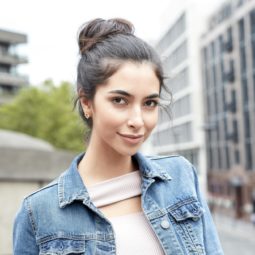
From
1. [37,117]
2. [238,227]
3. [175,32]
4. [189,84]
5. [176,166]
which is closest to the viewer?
[176,166]

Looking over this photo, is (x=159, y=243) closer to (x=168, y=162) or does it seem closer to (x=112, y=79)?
(x=168, y=162)

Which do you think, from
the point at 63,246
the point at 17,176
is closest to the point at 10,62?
the point at 17,176

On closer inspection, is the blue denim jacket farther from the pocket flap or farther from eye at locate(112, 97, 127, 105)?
eye at locate(112, 97, 127, 105)

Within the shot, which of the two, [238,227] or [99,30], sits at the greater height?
[238,227]

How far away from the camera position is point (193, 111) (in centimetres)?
6081

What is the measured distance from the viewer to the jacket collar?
1931 millimetres

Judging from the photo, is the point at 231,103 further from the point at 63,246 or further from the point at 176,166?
the point at 63,246

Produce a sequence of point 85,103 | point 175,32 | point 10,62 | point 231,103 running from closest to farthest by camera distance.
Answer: point 85,103
point 231,103
point 10,62
point 175,32

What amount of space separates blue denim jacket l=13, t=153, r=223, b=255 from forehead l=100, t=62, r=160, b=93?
315mm

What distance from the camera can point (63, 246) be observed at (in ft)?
6.20

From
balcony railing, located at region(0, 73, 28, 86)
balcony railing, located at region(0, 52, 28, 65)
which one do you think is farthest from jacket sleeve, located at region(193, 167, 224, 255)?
balcony railing, located at region(0, 52, 28, 65)

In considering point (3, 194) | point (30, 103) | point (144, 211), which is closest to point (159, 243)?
point (144, 211)

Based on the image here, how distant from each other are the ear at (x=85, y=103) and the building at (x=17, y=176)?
3.36m

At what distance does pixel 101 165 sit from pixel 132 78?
0.34 meters
